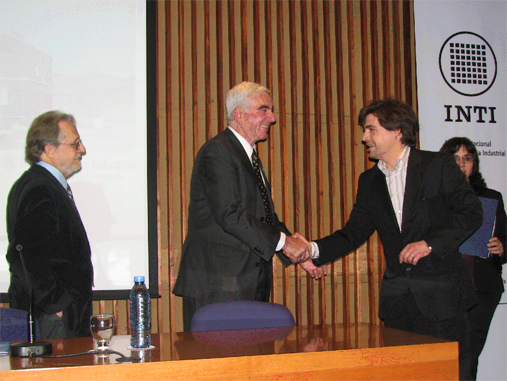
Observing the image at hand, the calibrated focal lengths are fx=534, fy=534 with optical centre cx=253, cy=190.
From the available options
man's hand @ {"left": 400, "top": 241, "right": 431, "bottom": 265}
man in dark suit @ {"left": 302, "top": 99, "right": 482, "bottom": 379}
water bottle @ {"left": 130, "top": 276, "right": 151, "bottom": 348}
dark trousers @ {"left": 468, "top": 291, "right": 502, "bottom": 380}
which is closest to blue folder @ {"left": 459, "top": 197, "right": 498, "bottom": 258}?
dark trousers @ {"left": 468, "top": 291, "right": 502, "bottom": 380}

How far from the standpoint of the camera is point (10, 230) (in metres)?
3.55

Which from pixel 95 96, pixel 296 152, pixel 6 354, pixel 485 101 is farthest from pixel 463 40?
pixel 6 354

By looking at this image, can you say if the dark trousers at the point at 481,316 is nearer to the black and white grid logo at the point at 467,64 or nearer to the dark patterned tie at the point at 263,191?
the dark patterned tie at the point at 263,191

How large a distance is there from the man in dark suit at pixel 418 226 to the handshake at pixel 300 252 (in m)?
0.54

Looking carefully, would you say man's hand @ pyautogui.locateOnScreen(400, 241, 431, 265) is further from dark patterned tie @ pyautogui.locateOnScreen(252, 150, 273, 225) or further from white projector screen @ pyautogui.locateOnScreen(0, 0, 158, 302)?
white projector screen @ pyautogui.locateOnScreen(0, 0, 158, 302)

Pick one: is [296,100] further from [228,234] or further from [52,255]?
[52,255]

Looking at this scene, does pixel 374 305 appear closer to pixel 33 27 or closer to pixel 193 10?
pixel 193 10

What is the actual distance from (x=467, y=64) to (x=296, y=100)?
5.14 feet

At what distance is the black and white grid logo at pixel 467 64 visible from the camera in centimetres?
468

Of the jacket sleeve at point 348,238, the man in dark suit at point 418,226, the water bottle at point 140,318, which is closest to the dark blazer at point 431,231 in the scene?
the man in dark suit at point 418,226

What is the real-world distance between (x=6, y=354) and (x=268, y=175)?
9.50ft

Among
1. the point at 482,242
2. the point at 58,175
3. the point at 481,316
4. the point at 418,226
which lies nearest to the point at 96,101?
the point at 58,175

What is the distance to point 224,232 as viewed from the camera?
3373mm

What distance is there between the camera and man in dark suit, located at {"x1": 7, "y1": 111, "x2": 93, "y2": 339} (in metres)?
2.90
